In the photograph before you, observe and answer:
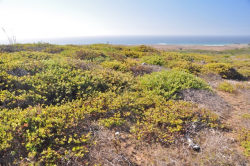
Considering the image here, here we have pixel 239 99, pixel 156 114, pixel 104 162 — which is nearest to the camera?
pixel 104 162

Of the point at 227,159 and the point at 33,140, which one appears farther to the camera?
the point at 227,159

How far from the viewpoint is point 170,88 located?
6.38 metres

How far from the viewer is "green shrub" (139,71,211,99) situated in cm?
621

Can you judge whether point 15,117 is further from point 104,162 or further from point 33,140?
point 104,162

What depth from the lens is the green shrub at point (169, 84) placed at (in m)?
6.21

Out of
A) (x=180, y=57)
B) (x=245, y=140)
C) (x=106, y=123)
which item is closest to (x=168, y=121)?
(x=106, y=123)

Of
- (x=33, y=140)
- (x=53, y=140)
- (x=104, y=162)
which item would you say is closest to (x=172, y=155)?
(x=104, y=162)

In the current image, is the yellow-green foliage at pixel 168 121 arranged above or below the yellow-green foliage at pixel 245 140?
above

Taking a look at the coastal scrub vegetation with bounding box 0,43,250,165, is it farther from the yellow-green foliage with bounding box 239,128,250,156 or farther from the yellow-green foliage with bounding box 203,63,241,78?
the yellow-green foliage with bounding box 203,63,241,78

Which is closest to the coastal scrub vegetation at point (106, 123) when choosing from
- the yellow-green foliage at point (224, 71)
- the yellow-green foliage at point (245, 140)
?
the yellow-green foliage at point (245, 140)

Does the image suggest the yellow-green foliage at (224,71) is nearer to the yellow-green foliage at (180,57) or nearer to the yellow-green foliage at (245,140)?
the yellow-green foliage at (180,57)

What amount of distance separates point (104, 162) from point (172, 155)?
153cm

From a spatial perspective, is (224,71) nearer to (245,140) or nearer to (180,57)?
(180,57)

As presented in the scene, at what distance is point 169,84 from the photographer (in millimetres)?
6629
